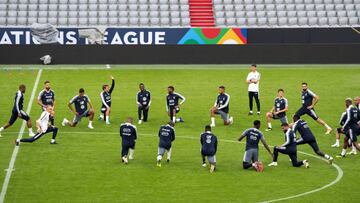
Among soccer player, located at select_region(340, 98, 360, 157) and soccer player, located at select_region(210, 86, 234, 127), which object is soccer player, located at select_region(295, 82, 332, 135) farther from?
soccer player, located at select_region(340, 98, 360, 157)

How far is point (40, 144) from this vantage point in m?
34.0

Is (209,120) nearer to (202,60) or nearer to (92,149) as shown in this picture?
(92,149)

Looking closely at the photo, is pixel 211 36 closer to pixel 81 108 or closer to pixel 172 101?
pixel 172 101

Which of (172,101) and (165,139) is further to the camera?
(172,101)

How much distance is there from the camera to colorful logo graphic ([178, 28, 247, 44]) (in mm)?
58000

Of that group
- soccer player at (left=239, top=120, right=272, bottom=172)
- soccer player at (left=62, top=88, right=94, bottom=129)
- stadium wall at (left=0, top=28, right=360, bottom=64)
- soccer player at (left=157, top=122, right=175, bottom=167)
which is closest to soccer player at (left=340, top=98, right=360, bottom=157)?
soccer player at (left=239, top=120, right=272, bottom=172)

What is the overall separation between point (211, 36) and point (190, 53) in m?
3.05

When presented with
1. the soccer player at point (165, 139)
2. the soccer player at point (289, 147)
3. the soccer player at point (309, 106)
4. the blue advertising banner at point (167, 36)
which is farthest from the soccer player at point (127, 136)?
the blue advertising banner at point (167, 36)

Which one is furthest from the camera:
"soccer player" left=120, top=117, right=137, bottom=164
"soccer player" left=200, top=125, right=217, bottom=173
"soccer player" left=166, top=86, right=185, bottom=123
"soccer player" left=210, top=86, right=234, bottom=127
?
"soccer player" left=166, top=86, right=185, bottom=123

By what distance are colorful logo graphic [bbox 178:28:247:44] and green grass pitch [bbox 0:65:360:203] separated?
5059mm

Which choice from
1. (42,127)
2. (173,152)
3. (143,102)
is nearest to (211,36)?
(143,102)

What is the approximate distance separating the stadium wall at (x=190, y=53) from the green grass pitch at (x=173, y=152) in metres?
1.87

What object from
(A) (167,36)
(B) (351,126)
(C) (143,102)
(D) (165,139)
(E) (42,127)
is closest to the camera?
(D) (165,139)

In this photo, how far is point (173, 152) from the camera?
3266 centimetres
